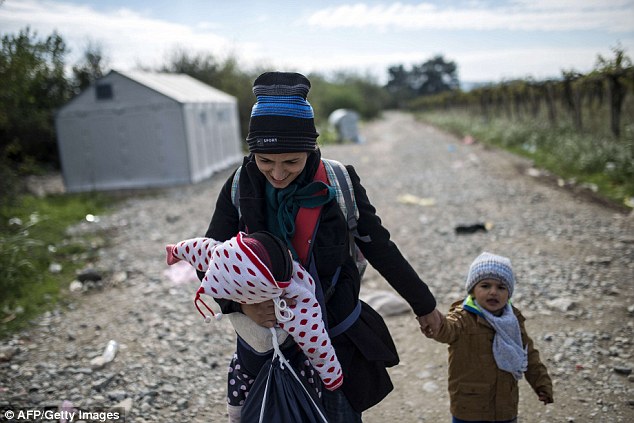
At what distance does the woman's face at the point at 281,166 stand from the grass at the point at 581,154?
23.7 ft

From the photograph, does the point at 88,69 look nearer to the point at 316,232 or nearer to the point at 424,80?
the point at 316,232

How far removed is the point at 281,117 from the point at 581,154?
10.0m

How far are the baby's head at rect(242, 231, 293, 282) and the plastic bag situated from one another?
9.9 inches

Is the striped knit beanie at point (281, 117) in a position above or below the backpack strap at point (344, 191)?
above

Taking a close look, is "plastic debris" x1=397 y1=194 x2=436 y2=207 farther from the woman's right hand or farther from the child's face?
the woman's right hand

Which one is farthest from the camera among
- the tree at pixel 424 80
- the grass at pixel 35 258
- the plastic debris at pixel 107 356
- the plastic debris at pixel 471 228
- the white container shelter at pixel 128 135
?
the tree at pixel 424 80

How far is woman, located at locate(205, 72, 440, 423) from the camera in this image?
1791 millimetres

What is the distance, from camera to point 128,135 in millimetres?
12359

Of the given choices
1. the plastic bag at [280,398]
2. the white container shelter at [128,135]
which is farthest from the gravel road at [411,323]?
the white container shelter at [128,135]

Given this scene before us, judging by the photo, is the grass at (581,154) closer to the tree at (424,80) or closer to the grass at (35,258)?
the grass at (35,258)

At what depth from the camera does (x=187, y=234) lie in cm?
769

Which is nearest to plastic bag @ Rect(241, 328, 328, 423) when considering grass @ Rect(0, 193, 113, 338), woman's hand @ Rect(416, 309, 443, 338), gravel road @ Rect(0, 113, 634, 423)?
woman's hand @ Rect(416, 309, 443, 338)

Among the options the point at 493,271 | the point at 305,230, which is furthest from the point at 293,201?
the point at 493,271
